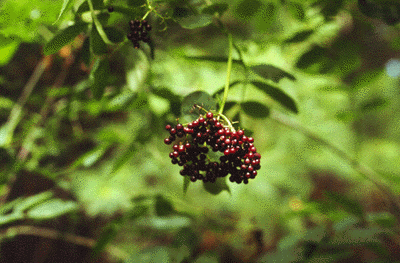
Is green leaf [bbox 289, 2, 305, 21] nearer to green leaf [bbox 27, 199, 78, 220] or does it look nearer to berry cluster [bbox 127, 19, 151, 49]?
berry cluster [bbox 127, 19, 151, 49]

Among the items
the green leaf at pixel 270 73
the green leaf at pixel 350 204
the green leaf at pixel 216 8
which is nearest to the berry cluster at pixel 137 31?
the green leaf at pixel 216 8

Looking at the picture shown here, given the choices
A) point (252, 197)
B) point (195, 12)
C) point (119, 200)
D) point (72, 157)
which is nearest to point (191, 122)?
point (195, 12)

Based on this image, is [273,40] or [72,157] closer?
[273,40]

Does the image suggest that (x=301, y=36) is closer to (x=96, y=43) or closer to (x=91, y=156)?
(x=96, y=43)

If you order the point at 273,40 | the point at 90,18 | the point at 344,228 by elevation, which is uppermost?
the point at 273,40

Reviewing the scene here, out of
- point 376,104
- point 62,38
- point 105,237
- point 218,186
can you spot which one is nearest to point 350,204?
point 376,104

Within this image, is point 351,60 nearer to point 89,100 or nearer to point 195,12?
point 195,12

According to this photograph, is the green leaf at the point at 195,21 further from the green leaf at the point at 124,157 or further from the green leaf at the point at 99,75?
the green leaf at the point at 124,157
